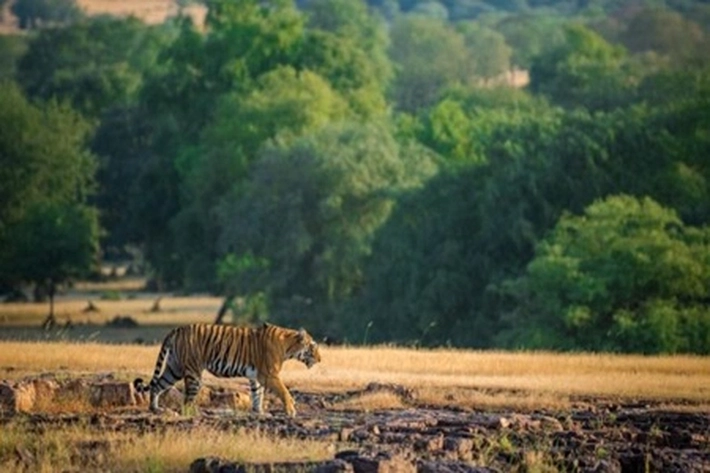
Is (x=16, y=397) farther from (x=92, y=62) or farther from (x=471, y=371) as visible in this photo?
(x=92, y=62)

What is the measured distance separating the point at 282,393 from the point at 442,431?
300 cm

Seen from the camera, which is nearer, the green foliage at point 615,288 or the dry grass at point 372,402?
the dry grass at point 372,402

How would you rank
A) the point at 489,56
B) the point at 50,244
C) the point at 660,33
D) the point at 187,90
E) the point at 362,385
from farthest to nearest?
the point at 489,56 < the point at 660,33 < the point at 187,90 < the point at 50,244 < the point at 362,385

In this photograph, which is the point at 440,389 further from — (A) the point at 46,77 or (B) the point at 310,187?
(A) the point at 46,77

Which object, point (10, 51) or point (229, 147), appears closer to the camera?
point (229, 147)

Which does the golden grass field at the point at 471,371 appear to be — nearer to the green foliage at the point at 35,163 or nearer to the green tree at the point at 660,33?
the green foliage at the point at 35,163

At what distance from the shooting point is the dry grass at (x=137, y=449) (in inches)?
1039

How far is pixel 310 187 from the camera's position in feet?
282

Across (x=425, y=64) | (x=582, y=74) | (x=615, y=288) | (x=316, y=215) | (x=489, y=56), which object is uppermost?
(x=489, y=56)

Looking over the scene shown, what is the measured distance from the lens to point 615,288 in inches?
2591

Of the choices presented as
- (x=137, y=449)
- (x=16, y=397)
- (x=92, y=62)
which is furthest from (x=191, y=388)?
(x=92, y=62)

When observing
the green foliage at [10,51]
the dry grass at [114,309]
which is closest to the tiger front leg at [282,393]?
the dry grass at [114,309]

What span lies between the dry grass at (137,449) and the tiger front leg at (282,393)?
3738 millimetres

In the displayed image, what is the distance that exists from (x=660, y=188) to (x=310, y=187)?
1261 cm
